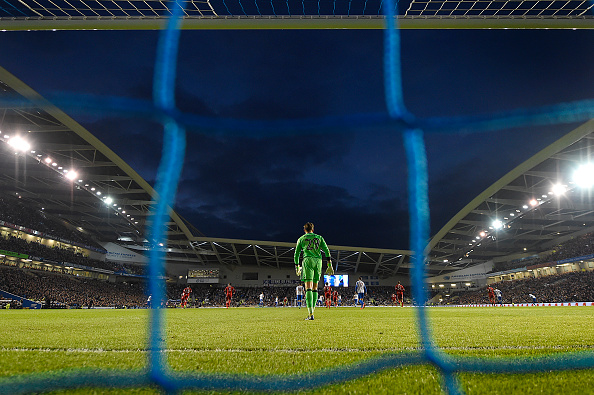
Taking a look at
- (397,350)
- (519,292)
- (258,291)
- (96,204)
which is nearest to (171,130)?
(397,350)

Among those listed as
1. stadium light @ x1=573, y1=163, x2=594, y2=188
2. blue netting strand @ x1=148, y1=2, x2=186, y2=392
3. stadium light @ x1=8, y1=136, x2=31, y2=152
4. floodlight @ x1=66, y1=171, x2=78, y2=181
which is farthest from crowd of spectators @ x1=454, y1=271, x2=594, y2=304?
stadium light @ x1=8, y1=136, x2=31, y2=152

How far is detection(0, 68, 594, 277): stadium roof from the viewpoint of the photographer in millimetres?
19266

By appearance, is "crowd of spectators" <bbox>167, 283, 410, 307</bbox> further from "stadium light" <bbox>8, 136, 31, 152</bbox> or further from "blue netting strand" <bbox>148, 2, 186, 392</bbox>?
"blue netting strand" <bbox>148, 2, 186, 392</bbox>

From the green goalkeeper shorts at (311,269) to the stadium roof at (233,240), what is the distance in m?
15.4

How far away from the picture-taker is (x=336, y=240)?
59812 millimetres

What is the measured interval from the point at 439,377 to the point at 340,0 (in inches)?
177

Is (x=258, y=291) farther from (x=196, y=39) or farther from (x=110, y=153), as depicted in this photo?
(x=196, y=39)

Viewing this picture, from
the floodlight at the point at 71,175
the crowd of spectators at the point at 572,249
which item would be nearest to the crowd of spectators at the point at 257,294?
the crowd of spectators at the point at 572,249

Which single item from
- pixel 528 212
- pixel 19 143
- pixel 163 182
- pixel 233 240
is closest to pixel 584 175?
pixel 528 212

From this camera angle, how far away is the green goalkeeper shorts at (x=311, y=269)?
519cm

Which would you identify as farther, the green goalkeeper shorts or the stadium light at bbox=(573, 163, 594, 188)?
the stadium light at bbox=(573, 163, 594, 188)

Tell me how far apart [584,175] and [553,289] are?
11754 mm

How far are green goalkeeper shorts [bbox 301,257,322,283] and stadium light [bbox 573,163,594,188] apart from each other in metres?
23.3

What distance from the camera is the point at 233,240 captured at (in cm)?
3400
